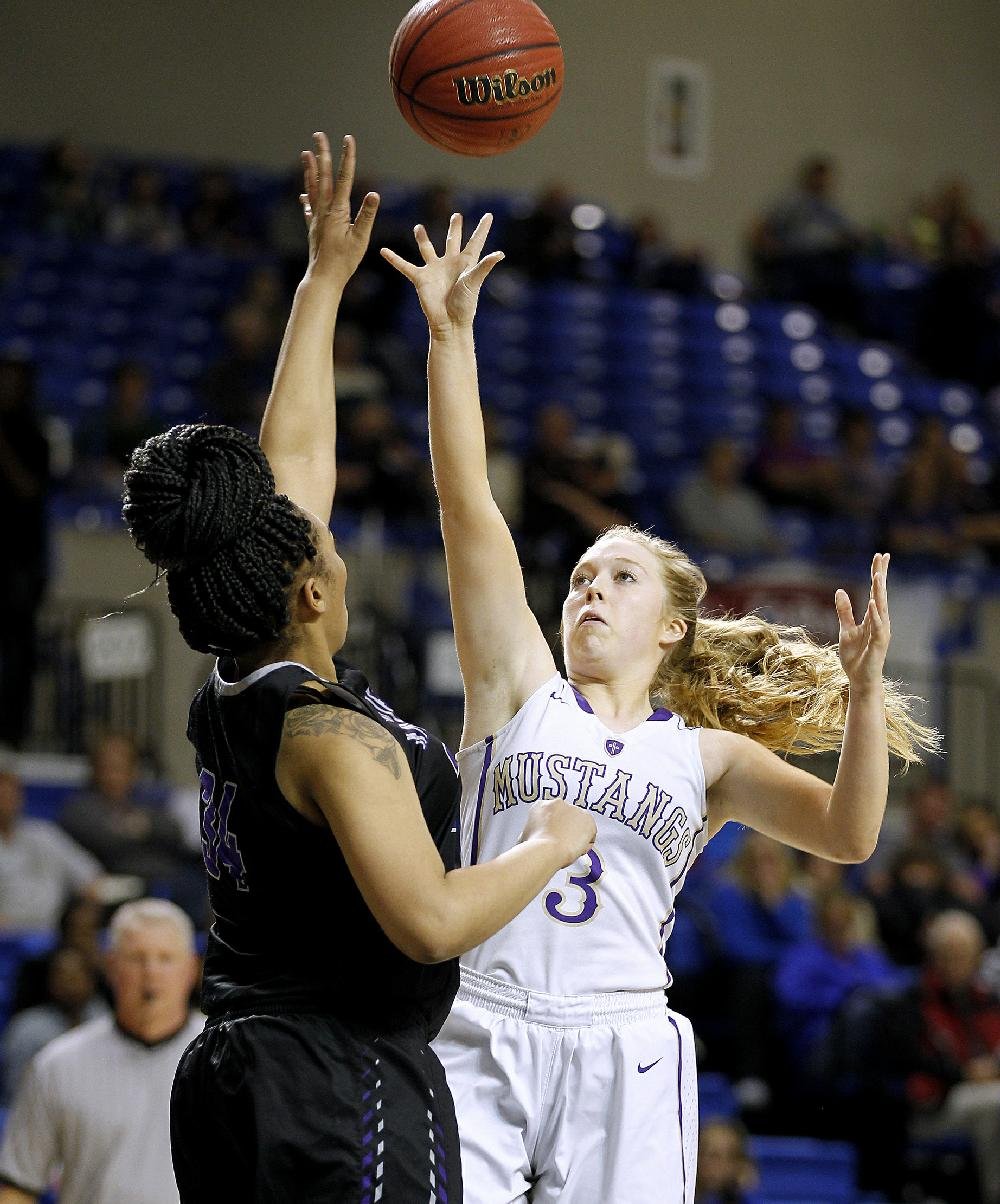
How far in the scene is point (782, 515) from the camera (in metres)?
10.9

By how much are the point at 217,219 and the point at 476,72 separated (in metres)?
8.85

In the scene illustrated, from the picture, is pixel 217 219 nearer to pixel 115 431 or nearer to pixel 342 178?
pixel 115 431

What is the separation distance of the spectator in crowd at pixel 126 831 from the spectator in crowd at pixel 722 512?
3.85 m

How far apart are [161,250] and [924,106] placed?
764 centimetres

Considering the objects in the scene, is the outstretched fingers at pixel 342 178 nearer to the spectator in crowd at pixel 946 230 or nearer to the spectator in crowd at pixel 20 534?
the spectator in crowd at pixel 20 534

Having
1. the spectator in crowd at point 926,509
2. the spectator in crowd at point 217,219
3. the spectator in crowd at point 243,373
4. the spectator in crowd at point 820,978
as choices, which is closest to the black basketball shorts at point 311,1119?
the spectator in crowd at point 820,978

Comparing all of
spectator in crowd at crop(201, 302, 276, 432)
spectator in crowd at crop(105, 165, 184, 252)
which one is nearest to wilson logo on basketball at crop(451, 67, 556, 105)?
spectator in crowd at crop(201, 302, 276, 432)

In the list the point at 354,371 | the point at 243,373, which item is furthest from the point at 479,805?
the point at 354,371

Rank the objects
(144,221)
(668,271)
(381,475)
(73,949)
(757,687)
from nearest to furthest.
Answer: (757,687)
(73,949)
(381,475)
(144,221)
(668,271)

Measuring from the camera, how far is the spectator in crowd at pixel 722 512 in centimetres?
1023

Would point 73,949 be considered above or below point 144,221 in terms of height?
below

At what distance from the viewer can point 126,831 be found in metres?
7.50

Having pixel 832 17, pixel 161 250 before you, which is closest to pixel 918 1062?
pixel 161 250

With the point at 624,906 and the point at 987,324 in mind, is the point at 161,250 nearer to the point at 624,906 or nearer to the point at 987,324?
the point at 987,324
